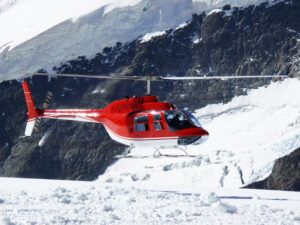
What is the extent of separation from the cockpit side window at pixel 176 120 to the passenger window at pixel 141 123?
3.42 feet

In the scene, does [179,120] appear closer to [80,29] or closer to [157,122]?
[157,122]

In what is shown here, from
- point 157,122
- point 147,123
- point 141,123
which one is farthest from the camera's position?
point 141,123

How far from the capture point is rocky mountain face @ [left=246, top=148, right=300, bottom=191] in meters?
76.2

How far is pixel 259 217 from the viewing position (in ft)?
42.4

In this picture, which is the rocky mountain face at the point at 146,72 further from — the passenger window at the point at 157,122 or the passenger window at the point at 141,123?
the passenger window at the point at 157,122

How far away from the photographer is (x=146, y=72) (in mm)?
108938

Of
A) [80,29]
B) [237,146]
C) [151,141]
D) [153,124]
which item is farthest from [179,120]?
[80,29]

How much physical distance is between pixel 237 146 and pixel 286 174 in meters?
9.34

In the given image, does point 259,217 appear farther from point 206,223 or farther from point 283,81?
point 283,81

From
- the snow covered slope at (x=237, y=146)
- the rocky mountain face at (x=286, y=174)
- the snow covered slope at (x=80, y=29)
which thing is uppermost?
the snow covered slope at (x=80, y=29)

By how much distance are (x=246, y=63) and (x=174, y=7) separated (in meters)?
19.4

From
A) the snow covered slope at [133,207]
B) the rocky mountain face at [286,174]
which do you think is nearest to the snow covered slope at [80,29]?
the rocky mountain face at [286,174]

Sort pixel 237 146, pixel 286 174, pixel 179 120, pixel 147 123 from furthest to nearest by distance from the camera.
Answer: pixel 286 174, pixel 237 146, pixel 147 123, pixel 179 120

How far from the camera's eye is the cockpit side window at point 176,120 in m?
22.5
